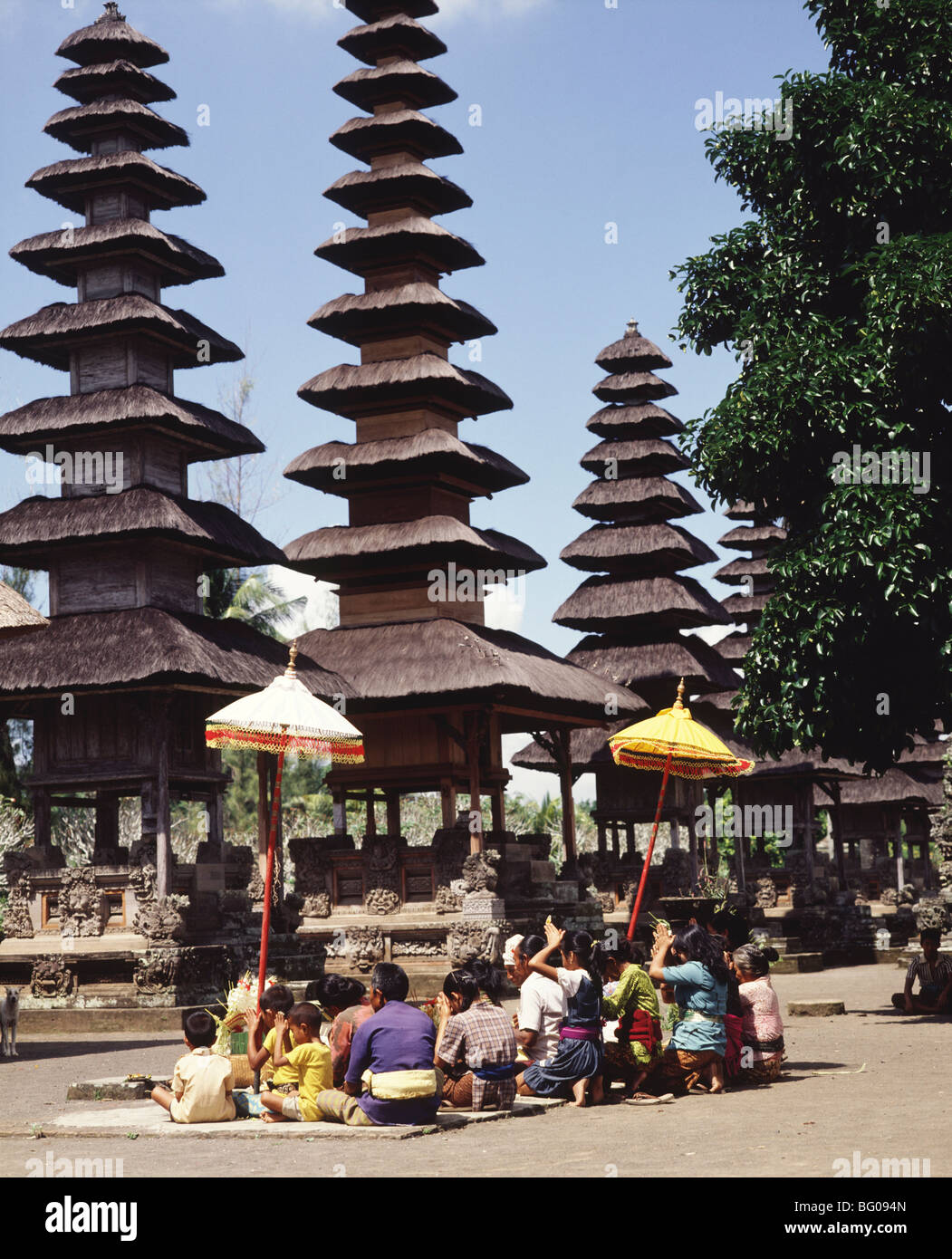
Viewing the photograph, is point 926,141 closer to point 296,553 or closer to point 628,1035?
point 628,1035

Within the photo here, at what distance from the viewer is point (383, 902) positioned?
2652cm

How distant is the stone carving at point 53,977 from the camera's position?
2292 cm

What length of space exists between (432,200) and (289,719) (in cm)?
2060

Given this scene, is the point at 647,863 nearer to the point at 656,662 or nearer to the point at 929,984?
the point at 929,984

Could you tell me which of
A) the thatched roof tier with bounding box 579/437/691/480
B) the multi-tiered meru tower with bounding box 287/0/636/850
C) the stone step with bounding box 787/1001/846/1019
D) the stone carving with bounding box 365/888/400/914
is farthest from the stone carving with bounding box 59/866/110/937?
the thatched roof tier with bounding box 579/437/691/480

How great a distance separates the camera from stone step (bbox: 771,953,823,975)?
30688 mm

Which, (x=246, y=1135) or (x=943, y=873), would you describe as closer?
(x=246, y=1135)

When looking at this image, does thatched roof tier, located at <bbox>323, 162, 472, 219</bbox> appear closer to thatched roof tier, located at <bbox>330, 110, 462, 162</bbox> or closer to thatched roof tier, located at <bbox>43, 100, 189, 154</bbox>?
thatched roof tier, located at <bbox>330, 110, 462, 162</bbox>

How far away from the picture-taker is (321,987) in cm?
1137

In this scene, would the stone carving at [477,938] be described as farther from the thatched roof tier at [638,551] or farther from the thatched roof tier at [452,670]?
the thatched roof tier at [638,551]

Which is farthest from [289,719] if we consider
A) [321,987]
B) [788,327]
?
[788,327]

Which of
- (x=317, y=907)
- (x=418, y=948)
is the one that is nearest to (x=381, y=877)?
(x=317, y=907)

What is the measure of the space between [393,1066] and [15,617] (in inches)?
330

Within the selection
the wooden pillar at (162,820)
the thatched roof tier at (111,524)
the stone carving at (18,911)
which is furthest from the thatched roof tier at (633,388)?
the stone carving at (18,911)
